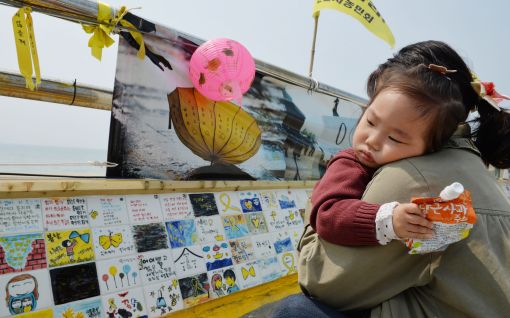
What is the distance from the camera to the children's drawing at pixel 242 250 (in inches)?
86.8

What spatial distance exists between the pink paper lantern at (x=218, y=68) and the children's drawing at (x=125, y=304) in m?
1.20

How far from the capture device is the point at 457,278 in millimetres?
943

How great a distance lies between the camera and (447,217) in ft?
2.76

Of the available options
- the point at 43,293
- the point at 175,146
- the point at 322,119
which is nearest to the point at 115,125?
the point at 175,146

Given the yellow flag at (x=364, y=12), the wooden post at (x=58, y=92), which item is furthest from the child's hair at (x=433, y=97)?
the yellow flag at (x=364, y=12)

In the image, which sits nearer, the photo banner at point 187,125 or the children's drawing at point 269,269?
the photo banner at point 187,125

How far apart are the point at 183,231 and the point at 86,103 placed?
1.01 meters

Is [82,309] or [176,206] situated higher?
[176,206]

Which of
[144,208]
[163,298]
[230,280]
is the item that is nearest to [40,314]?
[163,298]

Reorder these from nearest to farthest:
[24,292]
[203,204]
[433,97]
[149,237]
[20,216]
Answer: [433,97] → [24,292] → [20,216] → [149,237] → [203,204]

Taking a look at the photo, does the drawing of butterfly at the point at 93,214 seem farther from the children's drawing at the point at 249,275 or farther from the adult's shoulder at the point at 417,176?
the adult's shoulder at the point at 417,176

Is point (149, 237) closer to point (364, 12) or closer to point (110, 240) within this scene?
point (110, 240)

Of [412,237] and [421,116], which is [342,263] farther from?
[421,116]

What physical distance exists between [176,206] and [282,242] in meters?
0.76
